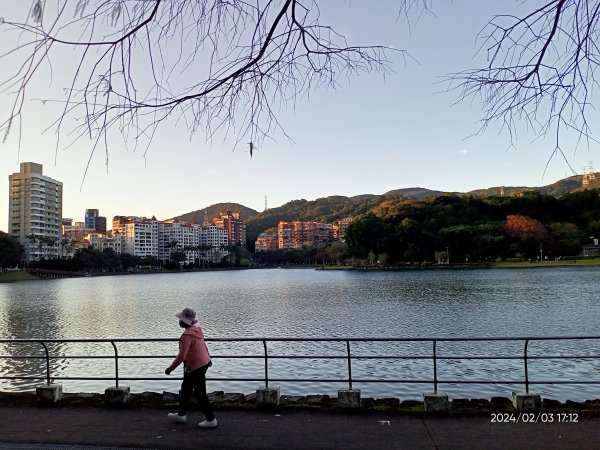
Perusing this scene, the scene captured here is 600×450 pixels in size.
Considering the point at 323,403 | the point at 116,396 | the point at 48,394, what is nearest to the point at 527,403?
the point at 323,403

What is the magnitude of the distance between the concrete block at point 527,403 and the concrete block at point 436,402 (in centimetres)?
103

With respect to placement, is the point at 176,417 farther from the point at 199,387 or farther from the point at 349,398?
the point at 349,398

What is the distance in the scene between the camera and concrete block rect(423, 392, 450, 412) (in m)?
7.14

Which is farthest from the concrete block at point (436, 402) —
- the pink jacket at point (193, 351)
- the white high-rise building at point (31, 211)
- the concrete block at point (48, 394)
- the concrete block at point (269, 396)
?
the white high-rise building at point (31, 211)

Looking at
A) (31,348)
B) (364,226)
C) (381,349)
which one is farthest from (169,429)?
(364,226)

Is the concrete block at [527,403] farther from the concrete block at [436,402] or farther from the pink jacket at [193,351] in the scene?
the pink jacket at [193,351]

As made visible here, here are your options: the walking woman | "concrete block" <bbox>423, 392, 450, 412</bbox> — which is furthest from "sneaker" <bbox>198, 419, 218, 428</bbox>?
"concrete block" <bbox>423, 392, 450, 412</bbox>

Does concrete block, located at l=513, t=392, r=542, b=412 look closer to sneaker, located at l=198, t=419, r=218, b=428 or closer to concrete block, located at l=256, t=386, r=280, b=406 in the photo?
concrete block, located at l=256, t=386, r=280, b=406

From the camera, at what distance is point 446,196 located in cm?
12988

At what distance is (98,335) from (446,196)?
113338 millimetres

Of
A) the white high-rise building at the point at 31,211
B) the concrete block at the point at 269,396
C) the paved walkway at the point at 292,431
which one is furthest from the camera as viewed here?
the white high-rise building at the point at 31,211

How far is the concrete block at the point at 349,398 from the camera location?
7.45 meters

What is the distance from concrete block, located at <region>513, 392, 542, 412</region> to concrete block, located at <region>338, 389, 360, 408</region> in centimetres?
225

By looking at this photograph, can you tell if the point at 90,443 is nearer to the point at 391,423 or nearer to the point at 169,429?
the point at 169,429
